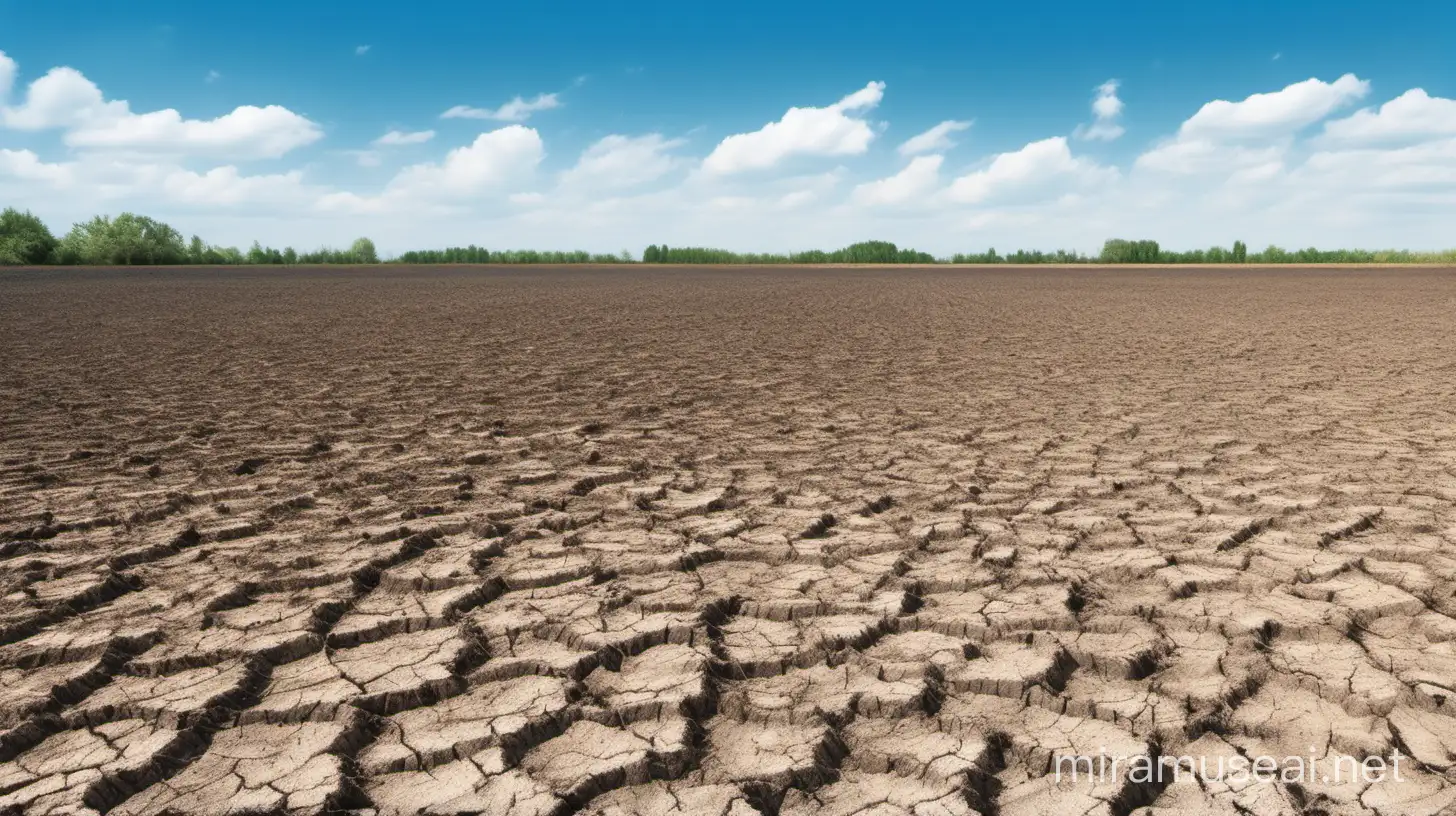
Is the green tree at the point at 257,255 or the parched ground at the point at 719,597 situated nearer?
the parched ground at the point at 719,597

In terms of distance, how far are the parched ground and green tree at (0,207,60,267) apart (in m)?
50.0

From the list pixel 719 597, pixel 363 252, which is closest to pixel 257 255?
pixel 363 252

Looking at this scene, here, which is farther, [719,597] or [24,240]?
[24,240]

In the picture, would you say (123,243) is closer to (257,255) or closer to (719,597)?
(257,255)

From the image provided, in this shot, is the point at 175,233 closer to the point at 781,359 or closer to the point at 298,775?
the point at 781,359

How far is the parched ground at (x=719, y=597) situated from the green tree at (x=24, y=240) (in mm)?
50036

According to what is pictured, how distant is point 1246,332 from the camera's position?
11.8 meters

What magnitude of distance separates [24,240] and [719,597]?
58.7m

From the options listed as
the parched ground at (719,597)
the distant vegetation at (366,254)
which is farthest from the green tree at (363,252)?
the parched ground at (719,597)

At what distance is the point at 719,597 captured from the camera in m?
3.10

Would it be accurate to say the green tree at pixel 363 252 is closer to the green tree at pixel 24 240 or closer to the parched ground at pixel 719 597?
the green tree at pixel 24 240

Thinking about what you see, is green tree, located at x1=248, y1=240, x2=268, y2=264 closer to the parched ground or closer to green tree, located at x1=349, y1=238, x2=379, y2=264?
green tree, located at x1=349, y1=238, x2=379, y2=264

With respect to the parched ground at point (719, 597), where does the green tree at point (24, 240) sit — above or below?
above

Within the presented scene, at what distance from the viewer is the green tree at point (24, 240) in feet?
158
